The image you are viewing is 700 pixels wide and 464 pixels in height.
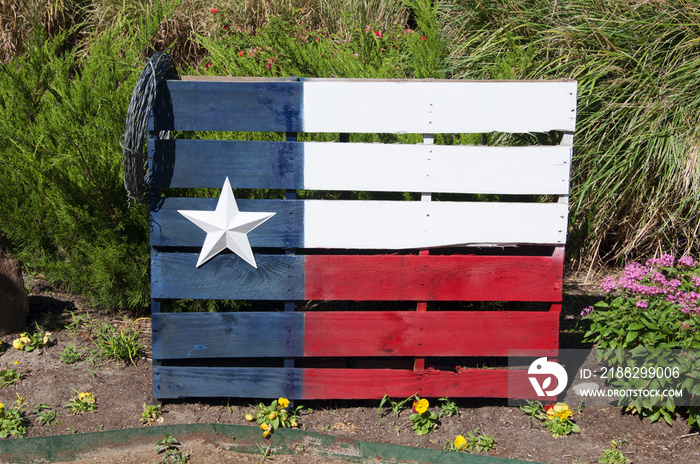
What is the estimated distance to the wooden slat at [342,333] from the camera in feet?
9.71

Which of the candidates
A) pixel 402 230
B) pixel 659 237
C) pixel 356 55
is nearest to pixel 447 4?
pixel 356 55

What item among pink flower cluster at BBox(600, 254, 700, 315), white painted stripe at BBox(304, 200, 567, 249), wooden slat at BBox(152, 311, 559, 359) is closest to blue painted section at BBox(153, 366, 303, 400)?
wooden slat at BBox(152, 311, 559, 359)

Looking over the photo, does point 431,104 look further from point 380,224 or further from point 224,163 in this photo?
point 224,163

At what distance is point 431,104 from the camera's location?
2779 millimetres

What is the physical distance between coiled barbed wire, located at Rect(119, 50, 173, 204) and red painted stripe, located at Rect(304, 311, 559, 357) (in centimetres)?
107

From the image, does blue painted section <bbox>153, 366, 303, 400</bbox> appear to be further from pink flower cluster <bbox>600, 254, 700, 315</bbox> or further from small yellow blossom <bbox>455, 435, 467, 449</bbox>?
pink flower cluster <bbox>600, 254, 700, 315</bbox>

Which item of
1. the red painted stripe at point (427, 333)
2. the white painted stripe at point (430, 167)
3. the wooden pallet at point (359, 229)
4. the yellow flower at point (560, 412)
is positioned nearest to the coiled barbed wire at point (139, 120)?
the wooden pallet at point (359, 229)

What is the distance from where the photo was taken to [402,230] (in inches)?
113

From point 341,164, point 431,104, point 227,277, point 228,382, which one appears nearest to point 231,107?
point 341,164

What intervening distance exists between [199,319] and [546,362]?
183cm

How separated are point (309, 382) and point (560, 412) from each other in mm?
1294

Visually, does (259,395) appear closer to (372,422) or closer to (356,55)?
(372,422)

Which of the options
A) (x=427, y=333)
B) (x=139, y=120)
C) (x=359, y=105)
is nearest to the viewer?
(x=139, y=120)

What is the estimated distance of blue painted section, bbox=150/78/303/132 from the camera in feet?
9.07
